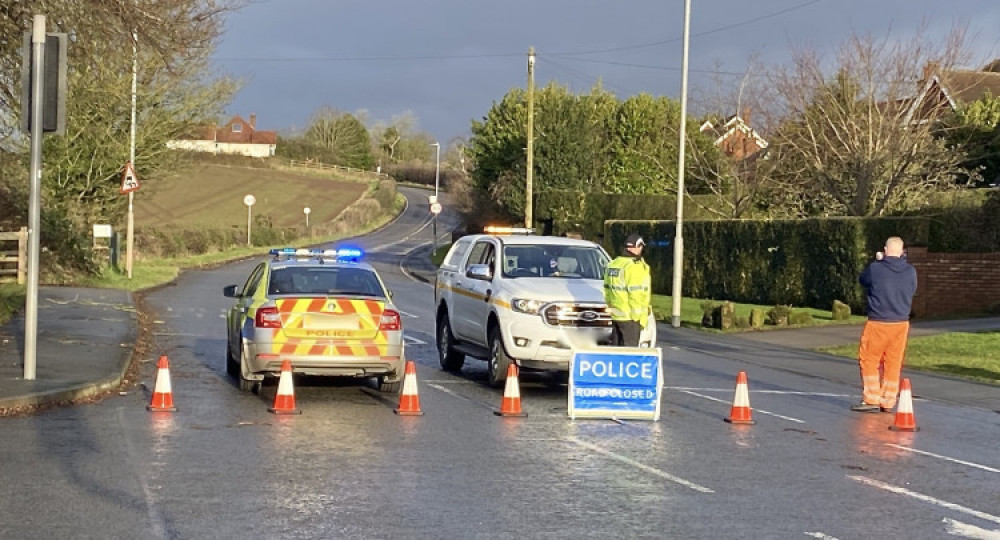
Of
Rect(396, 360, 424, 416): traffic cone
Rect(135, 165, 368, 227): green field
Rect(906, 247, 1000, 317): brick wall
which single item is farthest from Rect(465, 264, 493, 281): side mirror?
Rect(135, 165, 368, 227): green field

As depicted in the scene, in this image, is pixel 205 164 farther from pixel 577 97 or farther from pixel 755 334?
pixel 755 334

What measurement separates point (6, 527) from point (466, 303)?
381 inches

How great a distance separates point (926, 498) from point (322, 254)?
8.83 m

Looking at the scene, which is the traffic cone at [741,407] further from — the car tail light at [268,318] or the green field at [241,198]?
the green field at [241,198]

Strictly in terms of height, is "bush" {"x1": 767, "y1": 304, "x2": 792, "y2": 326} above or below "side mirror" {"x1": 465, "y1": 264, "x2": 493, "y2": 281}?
below

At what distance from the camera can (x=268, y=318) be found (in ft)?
45.4

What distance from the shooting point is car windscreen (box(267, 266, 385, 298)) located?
14.6m

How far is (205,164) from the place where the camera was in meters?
107

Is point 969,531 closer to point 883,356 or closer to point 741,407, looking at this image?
point 741,407

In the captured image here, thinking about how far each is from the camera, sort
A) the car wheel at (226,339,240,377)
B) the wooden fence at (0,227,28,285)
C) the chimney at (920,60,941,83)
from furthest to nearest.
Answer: the chimney at (920,60,941,83)
the wooden fence at (0,227,28,285)
the car wheel at (226,339,240,377)

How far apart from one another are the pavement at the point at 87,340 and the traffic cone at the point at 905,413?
319 cm

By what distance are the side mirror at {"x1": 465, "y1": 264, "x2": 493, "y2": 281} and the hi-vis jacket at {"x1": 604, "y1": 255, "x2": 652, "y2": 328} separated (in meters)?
2.17

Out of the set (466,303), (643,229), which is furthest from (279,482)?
(643,229)

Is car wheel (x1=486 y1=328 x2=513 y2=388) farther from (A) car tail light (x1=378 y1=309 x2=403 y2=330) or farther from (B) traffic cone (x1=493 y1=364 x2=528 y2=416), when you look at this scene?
(B) traffic cone (x1=493 y1=364 x2=528 y2=416)
